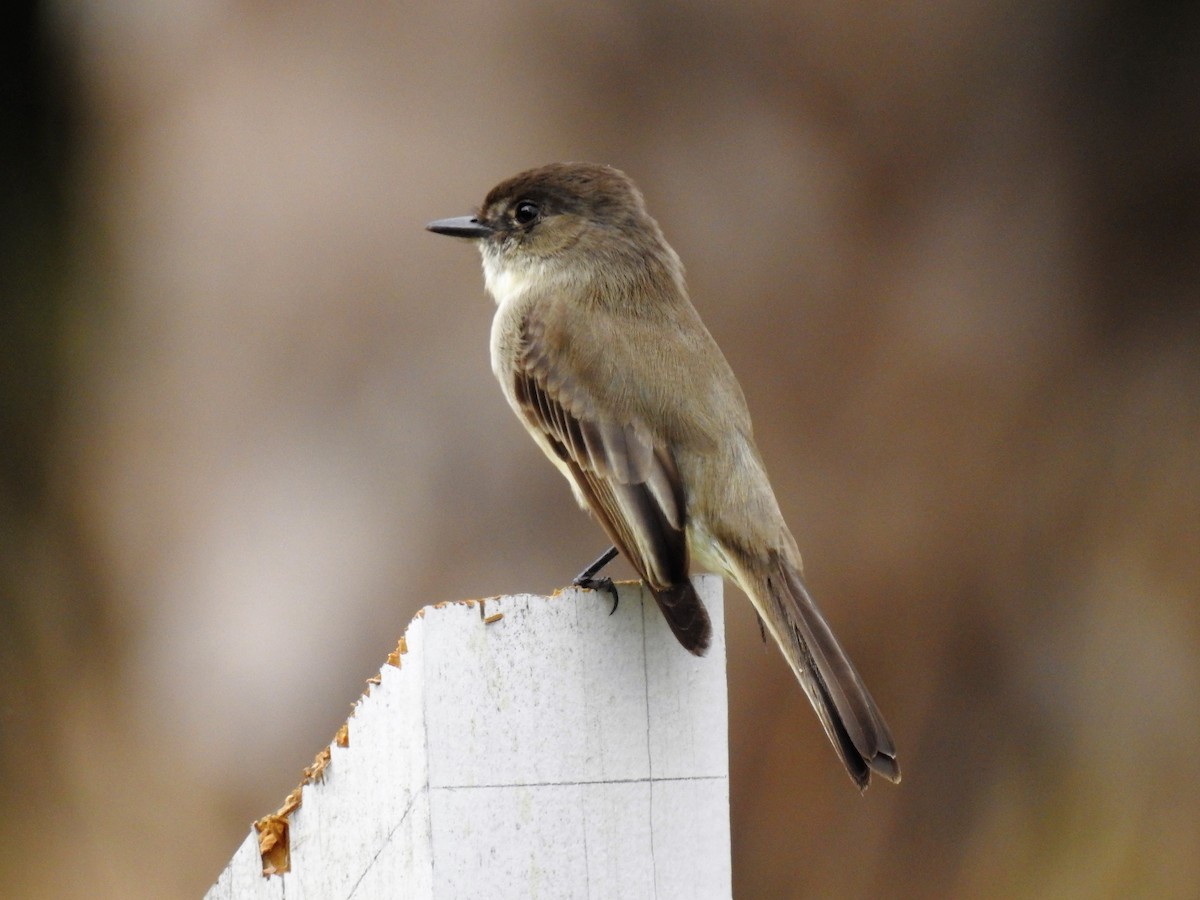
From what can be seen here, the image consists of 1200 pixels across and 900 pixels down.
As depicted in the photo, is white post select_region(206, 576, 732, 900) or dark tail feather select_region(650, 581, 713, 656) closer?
white post select_region(206, 576, 732, 900)

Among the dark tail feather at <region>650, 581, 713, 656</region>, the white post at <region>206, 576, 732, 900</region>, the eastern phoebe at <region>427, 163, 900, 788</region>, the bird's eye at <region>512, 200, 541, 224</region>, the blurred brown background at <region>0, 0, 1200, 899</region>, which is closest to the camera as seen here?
the white post at <region>206, 576, 732, 900</region>

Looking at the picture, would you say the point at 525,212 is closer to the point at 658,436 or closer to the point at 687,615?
the point at 658,436

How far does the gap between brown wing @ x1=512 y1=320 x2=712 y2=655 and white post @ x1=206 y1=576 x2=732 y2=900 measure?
39 centimetres

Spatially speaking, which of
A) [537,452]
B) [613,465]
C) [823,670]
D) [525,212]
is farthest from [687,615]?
[537,452]

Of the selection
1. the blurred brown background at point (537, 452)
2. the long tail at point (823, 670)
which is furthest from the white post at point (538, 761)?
the blurred brown background at point (537, 452)

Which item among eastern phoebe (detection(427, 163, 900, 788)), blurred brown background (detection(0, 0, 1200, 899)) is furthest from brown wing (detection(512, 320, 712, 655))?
blurred brown background (detection(0, 0, 1200, 899))

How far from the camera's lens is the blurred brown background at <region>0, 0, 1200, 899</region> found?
216 inches

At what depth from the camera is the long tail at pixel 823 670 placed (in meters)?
2.89

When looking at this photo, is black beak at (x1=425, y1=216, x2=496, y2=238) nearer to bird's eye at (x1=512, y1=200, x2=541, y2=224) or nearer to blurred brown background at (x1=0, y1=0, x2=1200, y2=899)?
bird's eye at (x1=512, y1=200, x2=541, y2=224)

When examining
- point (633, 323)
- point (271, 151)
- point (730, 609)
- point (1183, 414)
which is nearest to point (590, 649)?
point (633, 323)

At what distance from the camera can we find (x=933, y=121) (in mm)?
5930

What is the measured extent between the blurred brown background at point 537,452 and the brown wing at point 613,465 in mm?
1519

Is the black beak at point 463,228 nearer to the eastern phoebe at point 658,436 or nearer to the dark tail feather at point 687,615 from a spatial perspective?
the eastern phoebe at point 658,436

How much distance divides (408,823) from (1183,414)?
4.48 meters
